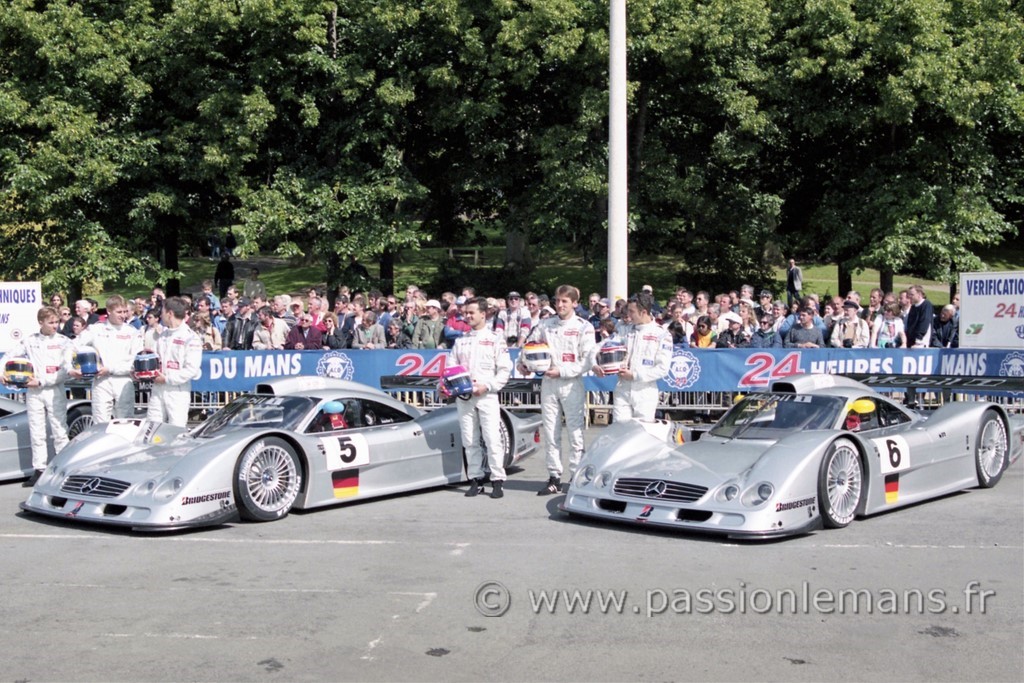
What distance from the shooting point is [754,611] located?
7.53 metres

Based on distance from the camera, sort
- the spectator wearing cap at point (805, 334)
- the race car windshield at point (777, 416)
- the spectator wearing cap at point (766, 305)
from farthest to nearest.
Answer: the spectator wearing cap at point (766, 305) < the spectator wearing cap at point (805, 334) < the race car windshield at point (777, 416)

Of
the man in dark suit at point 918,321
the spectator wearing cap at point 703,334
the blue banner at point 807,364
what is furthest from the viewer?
the spectator wearing cap at point 703,334

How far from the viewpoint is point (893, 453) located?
34.6 feet

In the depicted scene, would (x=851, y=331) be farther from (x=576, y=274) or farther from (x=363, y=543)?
(x=576, y=274)

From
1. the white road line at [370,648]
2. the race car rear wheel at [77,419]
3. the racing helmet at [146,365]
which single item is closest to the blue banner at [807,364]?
the race car rear wheel at [77,419]

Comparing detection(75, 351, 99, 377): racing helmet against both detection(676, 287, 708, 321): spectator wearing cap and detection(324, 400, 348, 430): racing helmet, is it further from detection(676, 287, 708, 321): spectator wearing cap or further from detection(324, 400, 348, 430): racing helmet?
detection(676, 287, 708, 321): spectator wearing cap

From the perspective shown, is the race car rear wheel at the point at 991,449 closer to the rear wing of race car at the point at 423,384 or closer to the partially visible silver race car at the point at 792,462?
the partially visible silver race car at the point at 792,462

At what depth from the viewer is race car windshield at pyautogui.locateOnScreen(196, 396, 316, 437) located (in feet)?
36.1

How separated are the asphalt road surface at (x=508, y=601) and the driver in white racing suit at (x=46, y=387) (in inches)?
90.9

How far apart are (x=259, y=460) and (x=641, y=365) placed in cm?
373

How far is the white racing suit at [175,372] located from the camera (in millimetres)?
12344

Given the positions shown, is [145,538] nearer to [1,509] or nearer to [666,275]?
[1,509]

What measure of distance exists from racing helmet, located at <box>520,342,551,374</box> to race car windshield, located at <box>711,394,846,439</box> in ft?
5.61

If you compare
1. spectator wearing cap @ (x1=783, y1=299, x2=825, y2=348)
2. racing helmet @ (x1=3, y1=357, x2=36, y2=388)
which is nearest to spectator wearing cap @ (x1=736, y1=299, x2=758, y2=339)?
spectator wearing cap @ (x1=783, y1=299, x2=825, y2=348)
